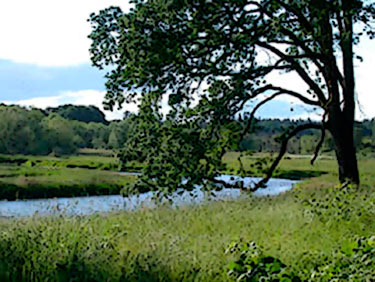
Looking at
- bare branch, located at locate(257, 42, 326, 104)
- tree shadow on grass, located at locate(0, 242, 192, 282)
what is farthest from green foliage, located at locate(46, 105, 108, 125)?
tree shadow on grass, located at locate(0, 242, 192, 282)

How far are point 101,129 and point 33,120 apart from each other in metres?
9.62

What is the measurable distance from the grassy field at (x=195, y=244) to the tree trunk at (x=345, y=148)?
410 centimetres

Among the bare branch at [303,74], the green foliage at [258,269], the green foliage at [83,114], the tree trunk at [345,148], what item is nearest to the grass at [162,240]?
the green foliage at [258,269]

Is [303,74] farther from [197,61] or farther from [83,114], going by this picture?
[83,114]

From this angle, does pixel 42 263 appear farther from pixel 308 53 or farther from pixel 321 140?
pixel 321 140

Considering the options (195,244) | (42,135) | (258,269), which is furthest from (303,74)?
(42,135)

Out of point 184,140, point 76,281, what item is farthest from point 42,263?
point 184,140

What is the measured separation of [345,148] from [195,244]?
9.55 m

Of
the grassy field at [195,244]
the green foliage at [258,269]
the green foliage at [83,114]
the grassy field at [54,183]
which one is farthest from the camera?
the green foliage at [83,114]

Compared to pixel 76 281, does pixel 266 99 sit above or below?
above

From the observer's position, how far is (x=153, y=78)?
580 inches

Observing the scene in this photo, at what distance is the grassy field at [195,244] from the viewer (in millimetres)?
6340

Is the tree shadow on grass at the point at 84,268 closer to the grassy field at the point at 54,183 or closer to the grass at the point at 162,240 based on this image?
the grass at the point at 162,240

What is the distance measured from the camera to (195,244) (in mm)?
8383
